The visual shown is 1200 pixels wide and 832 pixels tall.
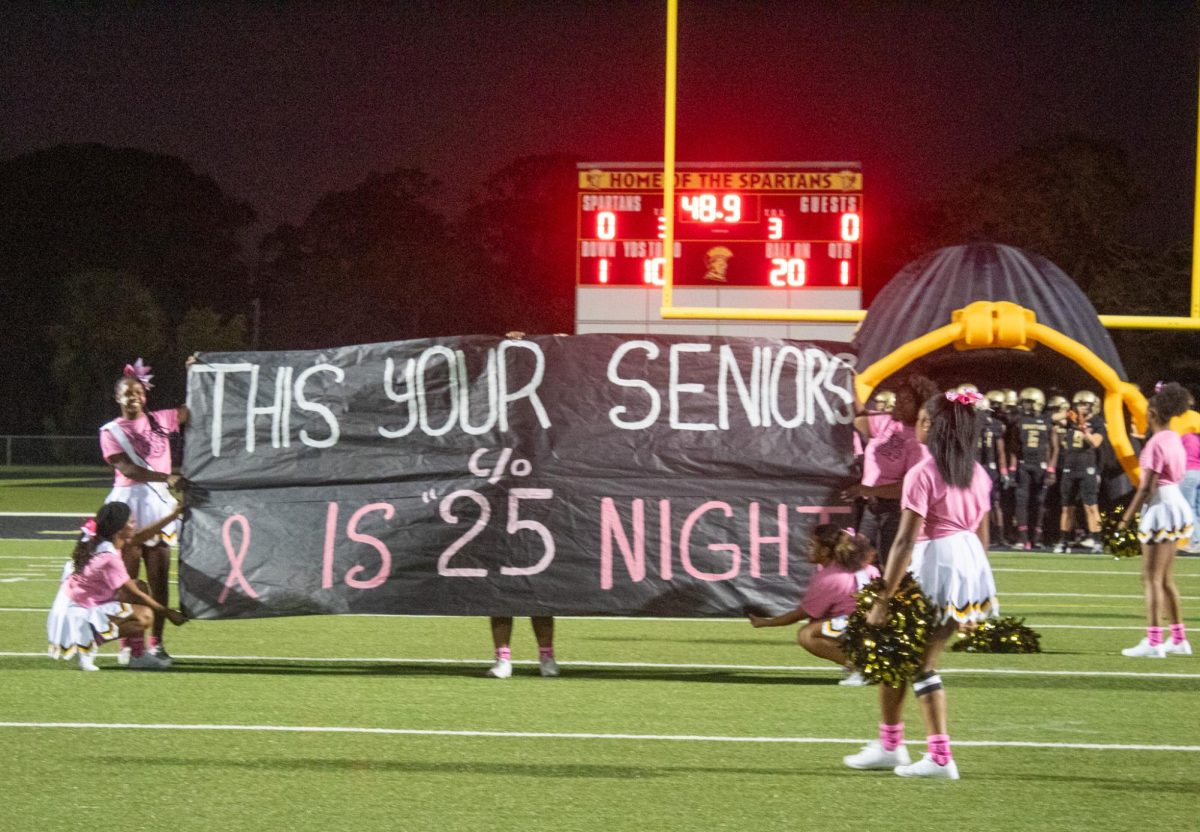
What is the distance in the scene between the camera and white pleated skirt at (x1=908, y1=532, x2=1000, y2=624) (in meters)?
6.60

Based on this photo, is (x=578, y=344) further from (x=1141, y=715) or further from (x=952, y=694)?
(x=1141, y=715)

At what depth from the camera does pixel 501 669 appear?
927cm

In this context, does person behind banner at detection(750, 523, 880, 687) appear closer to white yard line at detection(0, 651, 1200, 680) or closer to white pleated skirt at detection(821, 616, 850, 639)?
white pleated skirt at detection(821, 616, 850, 639)

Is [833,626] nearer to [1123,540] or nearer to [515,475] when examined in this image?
[515,475]

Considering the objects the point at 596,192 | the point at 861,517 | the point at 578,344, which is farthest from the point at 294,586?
the point at 596,192

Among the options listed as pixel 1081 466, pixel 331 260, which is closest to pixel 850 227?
pixel 1081 466

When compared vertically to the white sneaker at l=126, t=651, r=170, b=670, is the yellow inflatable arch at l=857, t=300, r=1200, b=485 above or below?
above

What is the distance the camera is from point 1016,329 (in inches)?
711

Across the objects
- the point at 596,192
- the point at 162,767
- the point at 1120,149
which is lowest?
the point at 162,767

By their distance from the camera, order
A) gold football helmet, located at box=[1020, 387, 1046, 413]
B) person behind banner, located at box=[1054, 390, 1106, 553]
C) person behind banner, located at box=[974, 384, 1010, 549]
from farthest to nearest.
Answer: gold football helmet, located at box=[1020, 387, 1046, 413] → person behind banner, located at box=[974, 384, 1010, 549] → person behind banner, located at box=[1054, 390, 1106, 553]

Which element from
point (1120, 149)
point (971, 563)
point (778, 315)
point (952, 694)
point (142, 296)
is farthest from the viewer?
point (142, 296)

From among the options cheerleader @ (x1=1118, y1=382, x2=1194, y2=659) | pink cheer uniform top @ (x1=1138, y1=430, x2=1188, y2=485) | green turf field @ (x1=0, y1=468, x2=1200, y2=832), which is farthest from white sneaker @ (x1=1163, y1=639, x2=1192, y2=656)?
pink cheer uniform top @ (x1=1138, y1=430, x2=1188, y2=485)

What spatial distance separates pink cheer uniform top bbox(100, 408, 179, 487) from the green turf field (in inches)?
43.7

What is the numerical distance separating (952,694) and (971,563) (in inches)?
96.2
